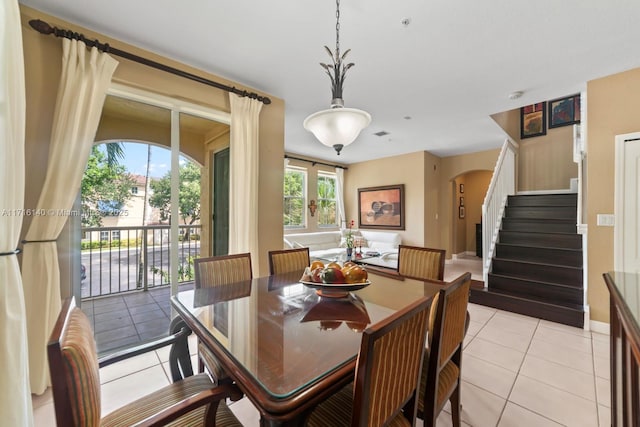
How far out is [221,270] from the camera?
6.84ft

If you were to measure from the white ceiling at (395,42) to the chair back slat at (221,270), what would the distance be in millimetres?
1853

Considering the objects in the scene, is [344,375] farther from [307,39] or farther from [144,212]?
[144,212]

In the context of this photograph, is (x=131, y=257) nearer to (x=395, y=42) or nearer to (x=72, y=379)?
(x=72, y=379)

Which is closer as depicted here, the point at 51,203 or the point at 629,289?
the point at 629,289

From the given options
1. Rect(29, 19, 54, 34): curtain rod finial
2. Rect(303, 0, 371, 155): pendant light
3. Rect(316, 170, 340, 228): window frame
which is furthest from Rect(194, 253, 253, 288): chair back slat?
Rect(316, 170, 340, 228): window frame

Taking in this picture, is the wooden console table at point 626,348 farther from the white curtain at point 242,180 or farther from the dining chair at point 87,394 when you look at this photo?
the white curtain at point 242,180

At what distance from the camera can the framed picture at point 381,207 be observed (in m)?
6.18

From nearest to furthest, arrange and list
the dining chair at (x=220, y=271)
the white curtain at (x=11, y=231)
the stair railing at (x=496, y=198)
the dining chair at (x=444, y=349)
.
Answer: the dining chair at (x=444, y=349), the white curtain at (x=11, y=231), the dining chair at (x=220, y=271), the stair railing at (x=496, y=198)

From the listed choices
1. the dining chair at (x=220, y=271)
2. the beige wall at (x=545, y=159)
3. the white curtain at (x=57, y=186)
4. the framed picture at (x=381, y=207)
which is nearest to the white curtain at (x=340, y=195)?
the framed picture at (x=381, y=207)

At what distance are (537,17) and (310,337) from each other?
2718 millimetres

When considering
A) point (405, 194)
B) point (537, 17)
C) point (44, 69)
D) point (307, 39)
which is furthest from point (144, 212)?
point (405, 194)

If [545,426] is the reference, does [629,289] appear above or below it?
above

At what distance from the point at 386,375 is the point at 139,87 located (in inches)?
112

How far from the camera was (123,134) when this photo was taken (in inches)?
95.4
